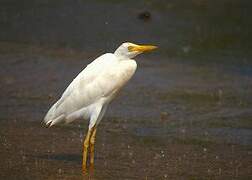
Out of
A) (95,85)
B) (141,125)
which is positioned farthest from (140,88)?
(95,85)

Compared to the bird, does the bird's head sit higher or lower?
higher

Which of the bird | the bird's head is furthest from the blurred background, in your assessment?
the bird's head

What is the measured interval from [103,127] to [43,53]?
13.3 ft

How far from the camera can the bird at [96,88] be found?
9.45m

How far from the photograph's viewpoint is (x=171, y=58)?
14.9 metres

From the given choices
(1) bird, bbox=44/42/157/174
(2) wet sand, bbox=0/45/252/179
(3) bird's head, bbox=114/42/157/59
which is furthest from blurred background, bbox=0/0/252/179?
(3) bird's head, bbox=114/42/157/59

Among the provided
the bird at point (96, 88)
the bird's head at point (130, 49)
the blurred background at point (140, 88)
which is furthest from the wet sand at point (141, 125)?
the bird's head at point (130, 49)

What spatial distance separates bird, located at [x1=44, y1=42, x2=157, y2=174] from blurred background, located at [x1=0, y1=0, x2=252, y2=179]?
0.50m

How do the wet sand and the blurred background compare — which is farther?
the blurred background

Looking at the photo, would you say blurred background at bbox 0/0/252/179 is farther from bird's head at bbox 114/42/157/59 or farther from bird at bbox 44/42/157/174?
bird's head at bbox 114/42/157/59

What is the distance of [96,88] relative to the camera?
948cm

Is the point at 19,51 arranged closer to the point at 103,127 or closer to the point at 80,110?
the point at 103,127

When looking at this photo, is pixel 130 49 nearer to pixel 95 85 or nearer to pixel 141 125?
pixel 95 85

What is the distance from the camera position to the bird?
9.45 metres
